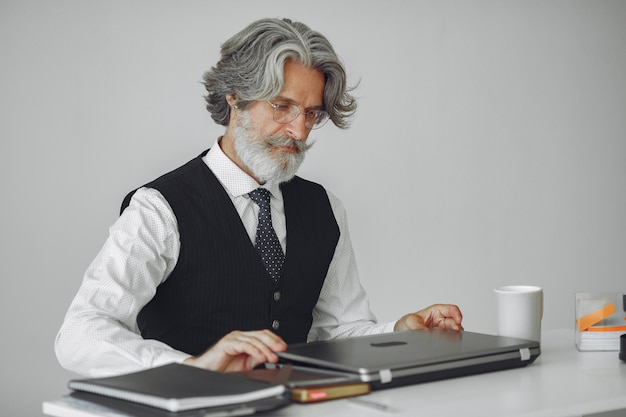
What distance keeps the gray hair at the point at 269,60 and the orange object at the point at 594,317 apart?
863 mm

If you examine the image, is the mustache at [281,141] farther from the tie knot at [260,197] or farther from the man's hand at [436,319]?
the man's hand at [436,319]

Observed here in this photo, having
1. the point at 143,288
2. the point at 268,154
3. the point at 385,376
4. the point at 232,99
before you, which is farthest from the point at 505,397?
the point at 232,99

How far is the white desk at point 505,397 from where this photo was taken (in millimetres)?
1245

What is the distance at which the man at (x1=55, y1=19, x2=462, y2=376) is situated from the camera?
1.92 meters

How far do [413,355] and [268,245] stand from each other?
2.36 feet

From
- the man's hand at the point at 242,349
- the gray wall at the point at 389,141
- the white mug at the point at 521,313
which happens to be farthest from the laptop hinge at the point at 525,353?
the gray wall at the point at 389,141

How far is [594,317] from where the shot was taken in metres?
1.78

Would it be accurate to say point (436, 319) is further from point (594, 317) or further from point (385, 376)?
point (385, 376)

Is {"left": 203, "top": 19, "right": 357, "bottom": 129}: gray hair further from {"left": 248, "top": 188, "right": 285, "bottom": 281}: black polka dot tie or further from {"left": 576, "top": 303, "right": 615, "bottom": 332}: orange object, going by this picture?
{"left": 576, "top": 303, "right": 615, "bottom": 332}: orange object

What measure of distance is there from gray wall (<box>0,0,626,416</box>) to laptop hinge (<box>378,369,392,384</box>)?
1.86 meters

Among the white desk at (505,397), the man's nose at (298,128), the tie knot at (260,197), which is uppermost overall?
the man's nose at (298,128)

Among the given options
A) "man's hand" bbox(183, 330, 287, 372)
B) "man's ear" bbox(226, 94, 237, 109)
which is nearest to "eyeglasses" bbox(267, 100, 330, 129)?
"man's ear" bbox(226, 94, 237, 109)

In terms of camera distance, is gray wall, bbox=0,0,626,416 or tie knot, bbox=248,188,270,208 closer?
tie knot, bbox=248,188,270,208

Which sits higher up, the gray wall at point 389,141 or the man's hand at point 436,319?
the gray wall at point 389,141
